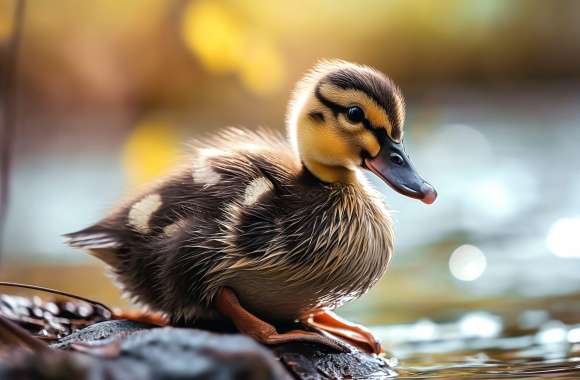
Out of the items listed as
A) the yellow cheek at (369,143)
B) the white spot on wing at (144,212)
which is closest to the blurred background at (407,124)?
the white spot on wing at (144,212)

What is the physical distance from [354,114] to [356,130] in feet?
0.16

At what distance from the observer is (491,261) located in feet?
21.8

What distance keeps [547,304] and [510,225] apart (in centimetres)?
273

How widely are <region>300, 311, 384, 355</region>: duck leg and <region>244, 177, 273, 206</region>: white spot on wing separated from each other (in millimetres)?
438

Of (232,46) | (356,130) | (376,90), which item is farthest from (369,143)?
(232,46)

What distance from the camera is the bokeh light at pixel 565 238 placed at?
6.59m

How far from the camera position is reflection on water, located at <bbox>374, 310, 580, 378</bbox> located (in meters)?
3.39

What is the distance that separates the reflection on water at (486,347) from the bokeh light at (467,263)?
4.02 ft

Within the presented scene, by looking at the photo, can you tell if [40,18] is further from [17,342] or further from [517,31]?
[17,342]

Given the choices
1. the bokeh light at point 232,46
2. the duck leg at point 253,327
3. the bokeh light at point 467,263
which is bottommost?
the duck leg at point 253,327

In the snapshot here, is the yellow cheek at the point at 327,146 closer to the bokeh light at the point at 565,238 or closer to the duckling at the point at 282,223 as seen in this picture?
the duckling at the point at 282,223

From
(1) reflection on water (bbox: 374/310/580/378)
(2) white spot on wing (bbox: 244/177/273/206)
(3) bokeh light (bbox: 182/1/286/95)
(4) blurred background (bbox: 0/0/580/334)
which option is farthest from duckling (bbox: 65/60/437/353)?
(3) bokeh light (bbox: 182/1/286/95)

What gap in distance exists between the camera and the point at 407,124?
11.7 m

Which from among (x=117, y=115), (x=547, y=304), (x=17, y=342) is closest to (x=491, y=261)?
(x=547, y=304)
